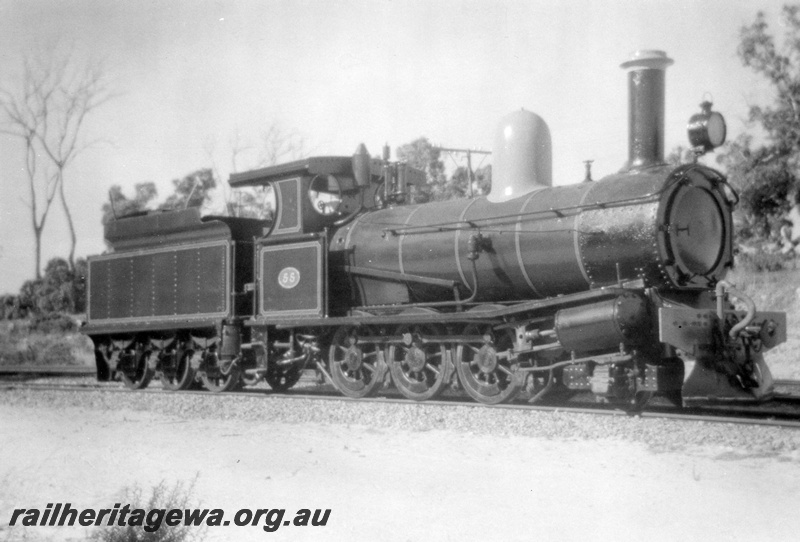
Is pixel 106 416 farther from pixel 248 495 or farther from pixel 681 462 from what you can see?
pixel 681 462

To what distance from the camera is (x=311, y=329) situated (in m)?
11.0

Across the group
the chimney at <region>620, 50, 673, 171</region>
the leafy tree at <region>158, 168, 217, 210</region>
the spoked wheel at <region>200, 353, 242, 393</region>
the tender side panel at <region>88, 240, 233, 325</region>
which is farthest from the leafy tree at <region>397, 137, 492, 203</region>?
the chimney at <region>620, 50, 673, 171</region>

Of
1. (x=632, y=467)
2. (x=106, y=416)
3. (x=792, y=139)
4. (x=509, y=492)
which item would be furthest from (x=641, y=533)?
(x=792, y=139)

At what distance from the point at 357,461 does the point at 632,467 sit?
198 cm

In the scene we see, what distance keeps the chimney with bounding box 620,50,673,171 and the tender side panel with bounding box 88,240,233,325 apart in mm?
5764

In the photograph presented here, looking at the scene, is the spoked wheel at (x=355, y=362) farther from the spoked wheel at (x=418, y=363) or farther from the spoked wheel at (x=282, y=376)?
the spoked wheel at (x=282, y=376)

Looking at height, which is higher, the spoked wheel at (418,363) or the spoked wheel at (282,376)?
the spoked wheel at (418,363)

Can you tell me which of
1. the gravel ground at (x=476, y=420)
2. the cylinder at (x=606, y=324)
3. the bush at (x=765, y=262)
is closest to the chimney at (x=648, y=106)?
the cylinder at (x=606, y=324)

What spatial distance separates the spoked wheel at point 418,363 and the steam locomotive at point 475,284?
0.02 m

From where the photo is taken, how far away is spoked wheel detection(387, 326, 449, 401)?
975 cm

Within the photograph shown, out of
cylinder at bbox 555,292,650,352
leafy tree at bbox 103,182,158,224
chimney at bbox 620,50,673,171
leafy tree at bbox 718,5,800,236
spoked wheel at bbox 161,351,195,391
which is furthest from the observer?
leafy tree at bbox 103,182,158,224

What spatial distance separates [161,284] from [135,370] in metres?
1.57

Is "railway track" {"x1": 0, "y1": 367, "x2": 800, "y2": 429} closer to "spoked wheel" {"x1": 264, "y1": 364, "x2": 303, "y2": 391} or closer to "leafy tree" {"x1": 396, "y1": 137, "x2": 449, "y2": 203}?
"spoked wheel" {"x1": 264, "y1": 364, "x2": 303, "y2": 391}

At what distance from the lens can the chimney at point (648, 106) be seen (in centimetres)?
866
